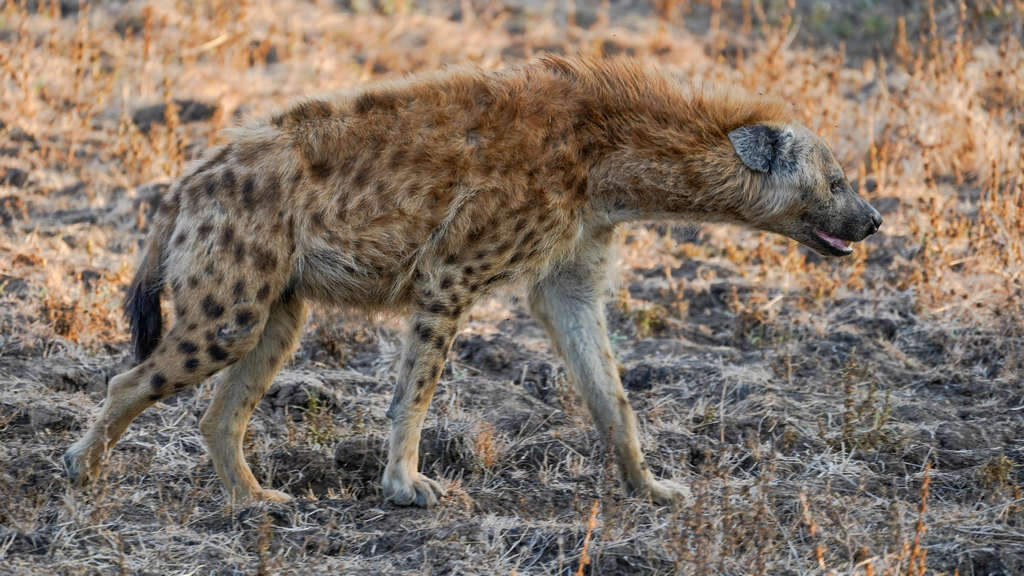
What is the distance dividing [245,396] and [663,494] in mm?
1609

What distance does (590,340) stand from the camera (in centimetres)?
473

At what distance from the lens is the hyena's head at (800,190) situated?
471 cm

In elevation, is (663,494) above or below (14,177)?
below

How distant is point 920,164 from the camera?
25.2ft

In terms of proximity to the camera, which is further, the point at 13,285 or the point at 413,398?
the point at 13,285

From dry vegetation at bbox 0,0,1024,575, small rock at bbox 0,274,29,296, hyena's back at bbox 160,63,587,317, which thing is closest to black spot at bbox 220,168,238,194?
hyena's back at bbox 160,63,587,317

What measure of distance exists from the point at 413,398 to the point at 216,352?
0.71 m

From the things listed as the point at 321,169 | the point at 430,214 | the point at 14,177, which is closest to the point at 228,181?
the point at 321,169

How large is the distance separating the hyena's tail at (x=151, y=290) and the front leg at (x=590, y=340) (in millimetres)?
1393

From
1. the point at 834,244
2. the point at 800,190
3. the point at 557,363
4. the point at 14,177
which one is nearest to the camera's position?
the point at 800,190

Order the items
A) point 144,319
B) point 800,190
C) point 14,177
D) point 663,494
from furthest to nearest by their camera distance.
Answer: point 14,177 → point 800,190 → point 663,494 → point 144,319

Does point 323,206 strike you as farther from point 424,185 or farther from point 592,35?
point 592,35

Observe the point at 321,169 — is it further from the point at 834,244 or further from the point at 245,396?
the point at 834,244

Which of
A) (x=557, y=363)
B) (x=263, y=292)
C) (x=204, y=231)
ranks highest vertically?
(x=204, y=231)
